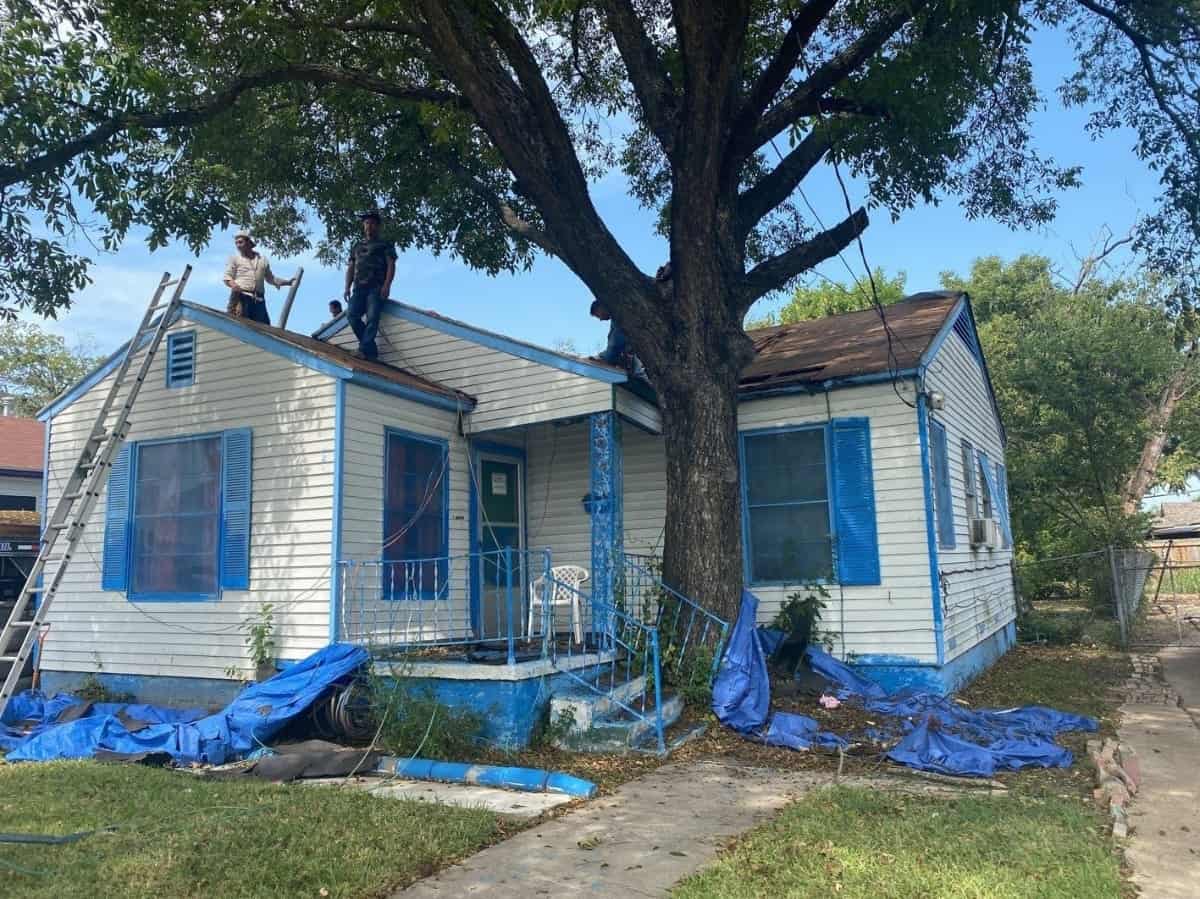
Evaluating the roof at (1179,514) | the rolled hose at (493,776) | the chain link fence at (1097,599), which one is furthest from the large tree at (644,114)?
the roof at (1179,514)

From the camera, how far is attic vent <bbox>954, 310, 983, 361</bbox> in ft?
43.2

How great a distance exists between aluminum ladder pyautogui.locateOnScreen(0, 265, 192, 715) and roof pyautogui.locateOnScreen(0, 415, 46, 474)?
1027 cm

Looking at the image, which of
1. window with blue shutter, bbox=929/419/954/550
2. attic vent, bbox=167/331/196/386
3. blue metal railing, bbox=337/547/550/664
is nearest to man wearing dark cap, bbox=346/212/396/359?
attic vent, bbox=167/331/196/386

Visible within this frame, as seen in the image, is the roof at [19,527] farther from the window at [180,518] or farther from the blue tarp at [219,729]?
the blue tarp at [219,729]

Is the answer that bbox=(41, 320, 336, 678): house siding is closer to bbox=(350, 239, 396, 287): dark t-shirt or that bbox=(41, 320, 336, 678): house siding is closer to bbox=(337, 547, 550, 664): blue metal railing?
bbox=(337, 547, 550, 664): blue metal railing

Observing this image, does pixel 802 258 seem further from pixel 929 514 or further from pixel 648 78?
pixel 929 514

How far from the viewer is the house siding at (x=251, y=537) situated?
875cm

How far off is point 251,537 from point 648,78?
6391mm

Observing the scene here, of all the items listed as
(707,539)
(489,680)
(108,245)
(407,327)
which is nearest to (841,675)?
(707,539)

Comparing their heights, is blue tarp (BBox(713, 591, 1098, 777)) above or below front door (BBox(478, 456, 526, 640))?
below

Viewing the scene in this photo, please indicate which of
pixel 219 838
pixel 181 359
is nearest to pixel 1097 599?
pixel 181 359

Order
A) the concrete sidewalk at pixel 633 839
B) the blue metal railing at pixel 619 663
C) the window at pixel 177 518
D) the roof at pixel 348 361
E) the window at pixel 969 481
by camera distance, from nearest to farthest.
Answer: the concrete sidewalk at pixel 633 839 → the blue metal railing at pixel 619 663 → the roof at pixel 348 361 → the window at pixel 177 518 → the window at pixel 969 481

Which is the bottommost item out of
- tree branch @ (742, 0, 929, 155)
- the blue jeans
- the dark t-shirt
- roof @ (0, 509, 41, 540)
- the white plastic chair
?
the white plastic chair

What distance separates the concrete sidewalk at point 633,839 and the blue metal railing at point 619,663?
0.93 m
